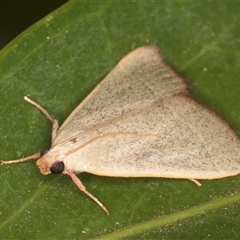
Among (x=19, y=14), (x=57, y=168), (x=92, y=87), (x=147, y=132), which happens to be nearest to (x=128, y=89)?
(x=92, y=87)

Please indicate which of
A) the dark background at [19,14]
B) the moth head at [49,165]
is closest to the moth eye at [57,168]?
the moth head at [49,165]

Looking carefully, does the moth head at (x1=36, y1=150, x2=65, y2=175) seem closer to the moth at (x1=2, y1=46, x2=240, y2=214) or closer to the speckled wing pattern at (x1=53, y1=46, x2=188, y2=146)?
the moth at (x1=2, y1=46, x2=240, y2=214)

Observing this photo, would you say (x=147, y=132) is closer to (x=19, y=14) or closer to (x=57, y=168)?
(x=57, y=168)

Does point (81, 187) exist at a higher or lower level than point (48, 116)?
lower

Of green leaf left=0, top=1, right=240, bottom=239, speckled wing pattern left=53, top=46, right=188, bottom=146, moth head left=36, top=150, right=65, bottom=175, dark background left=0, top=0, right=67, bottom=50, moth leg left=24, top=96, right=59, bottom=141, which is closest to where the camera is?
green leaf left=0, top=1, right=240, bottom=239

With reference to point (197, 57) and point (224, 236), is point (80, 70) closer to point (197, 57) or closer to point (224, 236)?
point (197, 57)

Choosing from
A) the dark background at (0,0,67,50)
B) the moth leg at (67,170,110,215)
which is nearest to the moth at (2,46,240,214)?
the moth leg at (67,170,110,215)

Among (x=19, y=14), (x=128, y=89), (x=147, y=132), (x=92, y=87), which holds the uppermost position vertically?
(x=19, y=14)

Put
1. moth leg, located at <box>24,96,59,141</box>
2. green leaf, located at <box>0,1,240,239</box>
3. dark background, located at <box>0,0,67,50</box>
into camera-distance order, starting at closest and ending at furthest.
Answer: green leaf, located at <box>0,1,240,239</box>
moth leg, located at <box>24,96,59,141</box>
dark background, located at <box>0,0,67,50</box>
